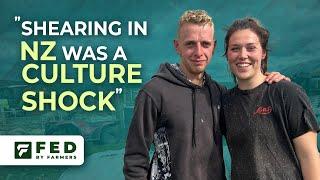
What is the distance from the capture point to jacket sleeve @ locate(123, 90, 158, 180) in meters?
1.49

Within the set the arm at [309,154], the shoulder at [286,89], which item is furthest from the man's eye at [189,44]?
the arm at [309,154]

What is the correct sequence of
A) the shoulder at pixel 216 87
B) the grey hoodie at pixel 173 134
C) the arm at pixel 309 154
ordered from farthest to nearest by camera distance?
the shoulder at pixel 216 87 < the grey hoodie at pixel 173 134 < the arm at pixel 309 154

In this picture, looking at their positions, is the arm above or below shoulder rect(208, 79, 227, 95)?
below

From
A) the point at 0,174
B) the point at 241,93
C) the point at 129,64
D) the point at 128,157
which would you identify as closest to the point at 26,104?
the point at 0,174

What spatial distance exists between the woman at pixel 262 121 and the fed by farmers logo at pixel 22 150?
170cm

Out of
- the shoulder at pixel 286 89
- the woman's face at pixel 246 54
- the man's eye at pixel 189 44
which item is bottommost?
the shoulder at pixel 286 89

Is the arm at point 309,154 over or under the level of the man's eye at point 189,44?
under

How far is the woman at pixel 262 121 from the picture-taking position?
1393 millimetres

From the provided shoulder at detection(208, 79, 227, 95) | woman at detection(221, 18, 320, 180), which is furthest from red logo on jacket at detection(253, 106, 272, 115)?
shoulder at detection(208, 79, 227, 95)

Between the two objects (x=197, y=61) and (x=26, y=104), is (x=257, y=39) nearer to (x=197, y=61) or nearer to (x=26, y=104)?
(x=197, y=61)

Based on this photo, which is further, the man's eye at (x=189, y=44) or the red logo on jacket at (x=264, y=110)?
the man's eye at (x=189, y=44)

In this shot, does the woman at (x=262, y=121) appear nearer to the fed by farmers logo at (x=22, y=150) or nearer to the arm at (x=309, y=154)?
the arm at (x=309, y=154)

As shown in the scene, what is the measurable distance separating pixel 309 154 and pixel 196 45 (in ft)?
1.54

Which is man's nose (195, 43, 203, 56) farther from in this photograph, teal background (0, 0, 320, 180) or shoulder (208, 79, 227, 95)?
teal background (0, 0, 320, 180)
